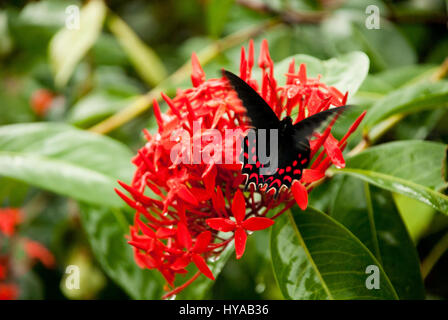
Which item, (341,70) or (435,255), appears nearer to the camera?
(341,70)

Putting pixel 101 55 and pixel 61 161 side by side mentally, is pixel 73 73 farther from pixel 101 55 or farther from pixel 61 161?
pixel 61 161

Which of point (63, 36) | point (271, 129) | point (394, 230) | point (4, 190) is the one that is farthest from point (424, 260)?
point (63, 36)

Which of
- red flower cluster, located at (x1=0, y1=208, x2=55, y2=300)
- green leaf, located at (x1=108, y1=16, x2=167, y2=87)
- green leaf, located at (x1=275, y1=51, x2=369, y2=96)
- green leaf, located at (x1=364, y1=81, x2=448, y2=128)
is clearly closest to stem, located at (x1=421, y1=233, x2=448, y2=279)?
green leaf, located at (x1=364, y1=81, x2=448, y2=128)

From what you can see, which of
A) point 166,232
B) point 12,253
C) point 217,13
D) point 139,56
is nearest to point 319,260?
point 166,232

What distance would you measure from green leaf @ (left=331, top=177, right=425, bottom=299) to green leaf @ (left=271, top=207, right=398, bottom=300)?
13cm

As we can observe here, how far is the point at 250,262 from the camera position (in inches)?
47.7

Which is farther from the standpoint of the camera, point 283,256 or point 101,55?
point 101,55

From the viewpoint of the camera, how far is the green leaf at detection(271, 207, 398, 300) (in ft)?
2.16

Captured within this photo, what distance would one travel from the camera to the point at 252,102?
0.61 m

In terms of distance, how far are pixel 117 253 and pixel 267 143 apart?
1.70 ft

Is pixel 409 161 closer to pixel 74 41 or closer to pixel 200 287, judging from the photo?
pixel 200 287

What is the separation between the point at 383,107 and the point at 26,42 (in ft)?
5.04

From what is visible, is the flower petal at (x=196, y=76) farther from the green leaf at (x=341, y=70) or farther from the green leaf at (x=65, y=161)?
the green leaf at (x=65, y=161)

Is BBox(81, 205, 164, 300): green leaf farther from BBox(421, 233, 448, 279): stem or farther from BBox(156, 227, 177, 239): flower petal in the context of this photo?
BBox(421, 233, 448, 279): stem
